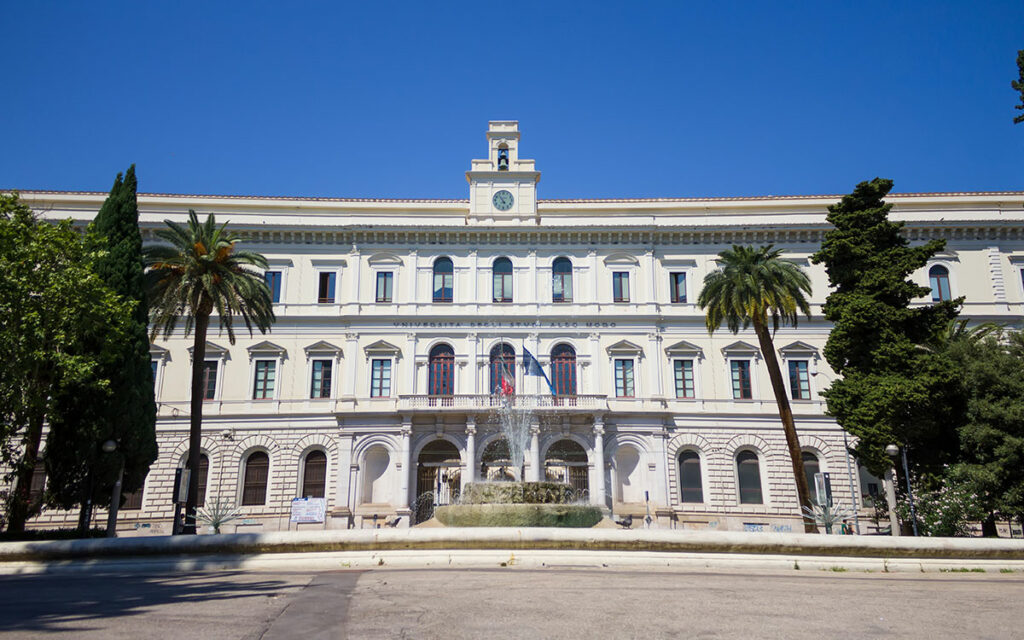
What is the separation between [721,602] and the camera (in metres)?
7.73

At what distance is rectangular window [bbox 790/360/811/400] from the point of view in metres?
33.8

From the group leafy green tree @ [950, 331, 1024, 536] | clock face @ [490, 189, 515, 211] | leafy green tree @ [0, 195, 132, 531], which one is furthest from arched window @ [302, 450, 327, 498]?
leafy green tree @ [950, 331, 1024, 536]

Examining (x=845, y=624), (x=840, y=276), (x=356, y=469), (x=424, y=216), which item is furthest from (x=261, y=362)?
(x=845, y=624)

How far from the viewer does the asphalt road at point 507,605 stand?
652cm

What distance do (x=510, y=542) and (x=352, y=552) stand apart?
233 centimetres

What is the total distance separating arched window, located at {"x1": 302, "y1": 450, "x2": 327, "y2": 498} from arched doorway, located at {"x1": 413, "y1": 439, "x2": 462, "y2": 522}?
14.5 feet

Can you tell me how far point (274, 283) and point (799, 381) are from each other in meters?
26.3

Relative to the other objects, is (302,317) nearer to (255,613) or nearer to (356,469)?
(356,469)

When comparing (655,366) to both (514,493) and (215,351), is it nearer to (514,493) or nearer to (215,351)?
(514,493)

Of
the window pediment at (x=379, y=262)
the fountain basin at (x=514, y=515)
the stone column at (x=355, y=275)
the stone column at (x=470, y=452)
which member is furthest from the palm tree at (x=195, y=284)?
the fountain basin at (x=514, y=515)

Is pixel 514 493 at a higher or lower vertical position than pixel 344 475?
lower

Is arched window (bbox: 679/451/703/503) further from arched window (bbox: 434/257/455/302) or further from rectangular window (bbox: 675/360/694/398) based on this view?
arched window (bbox: 434/257/455/302)

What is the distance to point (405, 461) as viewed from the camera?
1272 inches

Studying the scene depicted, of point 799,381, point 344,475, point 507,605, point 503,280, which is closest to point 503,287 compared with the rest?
point 503,280
